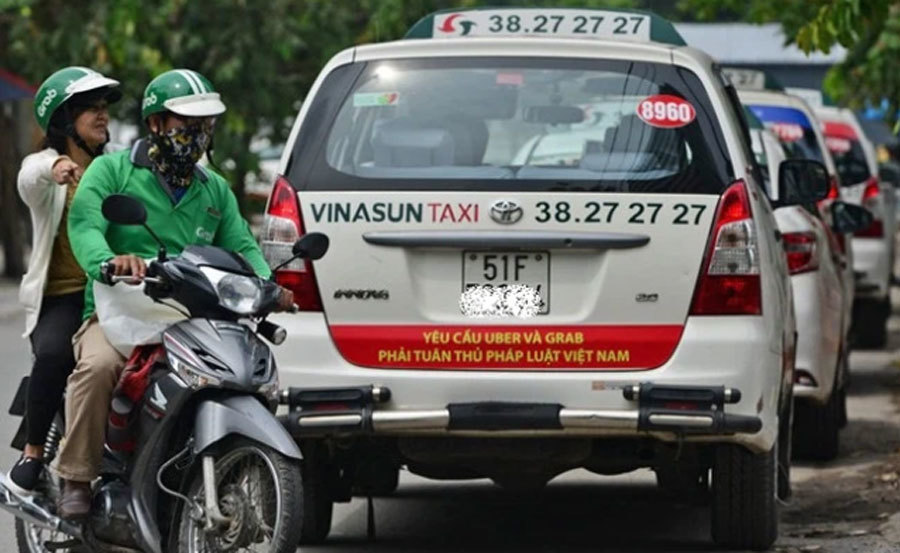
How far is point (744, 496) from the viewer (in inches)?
319

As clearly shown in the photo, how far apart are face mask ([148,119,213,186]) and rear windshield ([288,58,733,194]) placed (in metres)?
0.87

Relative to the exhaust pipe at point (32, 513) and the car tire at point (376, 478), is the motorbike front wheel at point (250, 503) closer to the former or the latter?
the exhaust pipe at point (32, 513)

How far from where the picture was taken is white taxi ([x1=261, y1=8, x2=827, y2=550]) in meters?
7.63

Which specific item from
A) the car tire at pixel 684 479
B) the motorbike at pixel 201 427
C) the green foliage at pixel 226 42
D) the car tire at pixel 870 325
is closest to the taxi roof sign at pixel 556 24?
the car tire at pixel 684 479

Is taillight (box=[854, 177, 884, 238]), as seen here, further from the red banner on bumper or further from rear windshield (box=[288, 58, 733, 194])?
the red banner on bumper

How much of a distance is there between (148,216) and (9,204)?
2227cm

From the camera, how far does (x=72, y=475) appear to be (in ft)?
22.7

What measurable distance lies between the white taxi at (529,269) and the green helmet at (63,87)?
0.87 meters

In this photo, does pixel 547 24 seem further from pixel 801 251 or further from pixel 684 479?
pixel 801 251

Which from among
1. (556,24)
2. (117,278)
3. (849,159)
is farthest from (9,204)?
(117,278)

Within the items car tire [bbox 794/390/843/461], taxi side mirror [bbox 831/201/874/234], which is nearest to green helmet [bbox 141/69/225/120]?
car tire [bbox 794/390/843/461]

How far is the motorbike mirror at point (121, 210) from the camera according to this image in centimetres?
645

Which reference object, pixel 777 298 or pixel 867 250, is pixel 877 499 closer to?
pixel 777 298

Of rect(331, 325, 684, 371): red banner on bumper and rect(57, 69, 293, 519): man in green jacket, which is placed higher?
rect(57, 69, 293, 519): man in green jacket
